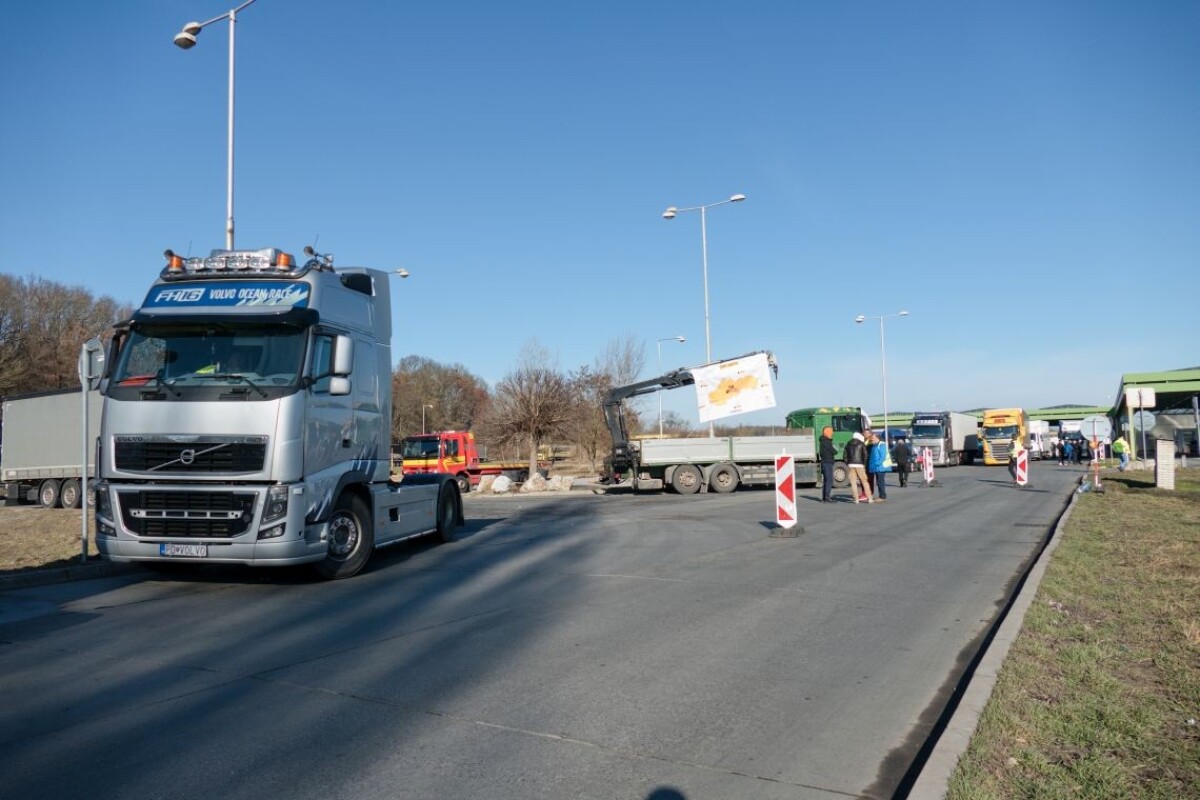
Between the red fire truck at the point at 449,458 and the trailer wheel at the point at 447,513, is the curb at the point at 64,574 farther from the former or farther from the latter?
the red fire truck at the point at 449,458

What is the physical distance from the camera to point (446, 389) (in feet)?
279

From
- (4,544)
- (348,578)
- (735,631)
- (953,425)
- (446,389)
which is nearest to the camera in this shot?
(735,631)

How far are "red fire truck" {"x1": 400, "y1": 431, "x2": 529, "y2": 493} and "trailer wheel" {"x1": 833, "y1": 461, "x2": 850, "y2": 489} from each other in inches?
491

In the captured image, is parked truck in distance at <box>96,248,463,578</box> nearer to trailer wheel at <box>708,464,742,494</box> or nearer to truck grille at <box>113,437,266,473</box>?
truck grille at <box>113,437,266,473</box>

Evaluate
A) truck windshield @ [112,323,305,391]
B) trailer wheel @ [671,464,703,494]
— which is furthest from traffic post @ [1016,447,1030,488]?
truck windshield @ [112,323,305,391]

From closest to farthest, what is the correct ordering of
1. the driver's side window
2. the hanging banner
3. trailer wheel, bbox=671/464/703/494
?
the driver's side window → trailer wheel, bbox=671/464/703/494 → the hanging banner

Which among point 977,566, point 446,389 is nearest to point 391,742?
point 977,566

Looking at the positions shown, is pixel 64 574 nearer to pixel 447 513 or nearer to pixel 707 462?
pixel 447 513

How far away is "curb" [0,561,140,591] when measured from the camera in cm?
970

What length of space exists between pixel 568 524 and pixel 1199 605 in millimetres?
11374

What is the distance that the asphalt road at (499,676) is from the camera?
4.23m

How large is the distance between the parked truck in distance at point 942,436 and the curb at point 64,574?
43748 millimetres

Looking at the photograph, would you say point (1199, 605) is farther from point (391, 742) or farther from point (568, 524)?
point (568, 524)

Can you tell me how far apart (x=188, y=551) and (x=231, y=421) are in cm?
141
